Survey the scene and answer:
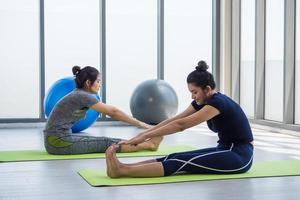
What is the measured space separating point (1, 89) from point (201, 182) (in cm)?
484

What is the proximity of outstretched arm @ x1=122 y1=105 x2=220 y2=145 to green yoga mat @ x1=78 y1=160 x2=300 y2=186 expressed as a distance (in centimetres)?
31

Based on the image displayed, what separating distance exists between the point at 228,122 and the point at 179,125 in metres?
0.36

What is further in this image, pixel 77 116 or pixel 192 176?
pixel 77 116

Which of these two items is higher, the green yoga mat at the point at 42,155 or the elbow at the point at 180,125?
the elbow at the point at 180,125

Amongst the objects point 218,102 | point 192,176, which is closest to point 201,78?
point 218,102

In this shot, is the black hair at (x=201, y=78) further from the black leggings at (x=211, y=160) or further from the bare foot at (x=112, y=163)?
the bare foot at (x=112, y=163)

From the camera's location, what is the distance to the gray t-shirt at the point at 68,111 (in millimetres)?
4332

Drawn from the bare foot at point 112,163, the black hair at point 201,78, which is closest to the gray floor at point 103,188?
the bare foot at point 112,163

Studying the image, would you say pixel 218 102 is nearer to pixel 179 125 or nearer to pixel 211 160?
pixel 179 125

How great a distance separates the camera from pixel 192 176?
3451 mm

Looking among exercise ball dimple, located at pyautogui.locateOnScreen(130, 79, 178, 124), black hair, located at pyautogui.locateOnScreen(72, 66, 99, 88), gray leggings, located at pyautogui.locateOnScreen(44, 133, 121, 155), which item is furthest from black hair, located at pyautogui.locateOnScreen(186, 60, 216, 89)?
exercise ball dimple, located at pyautogui.locateOnScreen(130, 79, 178, 124)

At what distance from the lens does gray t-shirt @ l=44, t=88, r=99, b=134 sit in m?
4.33

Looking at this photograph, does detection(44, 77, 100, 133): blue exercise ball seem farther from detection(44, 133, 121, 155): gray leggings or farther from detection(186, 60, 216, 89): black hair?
detection(186, 60, 216, 89): black hair

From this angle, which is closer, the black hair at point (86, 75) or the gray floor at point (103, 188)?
the gray floor at point (103, 188)
